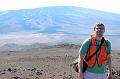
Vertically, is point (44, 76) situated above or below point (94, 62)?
below

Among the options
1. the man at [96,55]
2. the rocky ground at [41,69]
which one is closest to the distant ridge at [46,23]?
the rocky ground at [41,69]

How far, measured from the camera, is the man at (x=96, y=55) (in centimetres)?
685

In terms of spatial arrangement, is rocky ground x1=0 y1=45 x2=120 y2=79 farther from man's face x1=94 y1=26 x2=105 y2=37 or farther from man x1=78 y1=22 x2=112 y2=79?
man's face x1=94 y1=26 x2=105 y2=37

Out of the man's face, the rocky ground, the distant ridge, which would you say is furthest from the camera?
the distant ridge

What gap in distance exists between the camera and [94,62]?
22.6 ft

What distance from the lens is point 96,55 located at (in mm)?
6879

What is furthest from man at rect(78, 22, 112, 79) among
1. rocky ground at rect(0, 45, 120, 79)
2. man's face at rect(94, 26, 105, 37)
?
rocky ground at rect(0, 45, 120, 79)

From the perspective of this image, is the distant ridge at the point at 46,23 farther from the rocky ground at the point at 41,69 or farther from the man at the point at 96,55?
the man at the point at 96,55

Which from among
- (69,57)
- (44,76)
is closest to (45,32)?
(69,57)

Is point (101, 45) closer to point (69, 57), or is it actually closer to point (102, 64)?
point (102, 64)

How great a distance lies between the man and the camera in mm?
6848

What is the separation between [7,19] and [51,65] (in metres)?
83.1

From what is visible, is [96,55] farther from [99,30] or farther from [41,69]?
[41,69]

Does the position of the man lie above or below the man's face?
below
